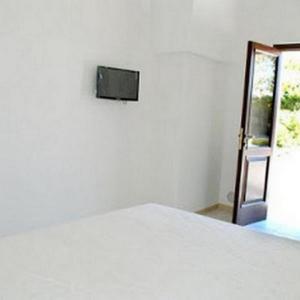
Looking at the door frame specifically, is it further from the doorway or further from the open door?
the open door

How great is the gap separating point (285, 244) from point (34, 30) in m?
2.48

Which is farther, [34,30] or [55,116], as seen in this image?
[55,116]

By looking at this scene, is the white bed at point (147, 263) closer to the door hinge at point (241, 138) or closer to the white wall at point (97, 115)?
the white wall at point (97, 115)

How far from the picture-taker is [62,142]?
3555mm

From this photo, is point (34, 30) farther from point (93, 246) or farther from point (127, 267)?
point (127, 267)

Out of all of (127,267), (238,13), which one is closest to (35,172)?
(127,267)

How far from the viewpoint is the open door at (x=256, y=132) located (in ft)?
13.8

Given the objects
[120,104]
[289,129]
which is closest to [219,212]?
[120,104]

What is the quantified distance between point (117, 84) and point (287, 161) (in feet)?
14.5

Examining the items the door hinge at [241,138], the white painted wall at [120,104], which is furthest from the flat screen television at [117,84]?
the door hinge at [241,138]

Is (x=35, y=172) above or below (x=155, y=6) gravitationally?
below

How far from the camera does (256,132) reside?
14.7 ft

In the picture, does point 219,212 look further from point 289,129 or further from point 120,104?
point 289,129

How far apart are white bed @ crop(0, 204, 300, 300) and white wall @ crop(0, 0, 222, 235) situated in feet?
4.83
